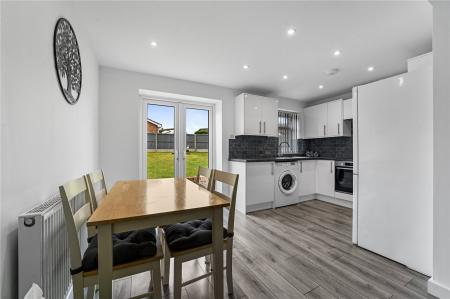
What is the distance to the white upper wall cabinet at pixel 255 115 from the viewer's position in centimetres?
354

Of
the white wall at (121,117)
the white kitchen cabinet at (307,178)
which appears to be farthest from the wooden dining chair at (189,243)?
the white kitchen cabinet at (307,178)

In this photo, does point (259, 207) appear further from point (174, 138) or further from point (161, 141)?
point (161, 141)

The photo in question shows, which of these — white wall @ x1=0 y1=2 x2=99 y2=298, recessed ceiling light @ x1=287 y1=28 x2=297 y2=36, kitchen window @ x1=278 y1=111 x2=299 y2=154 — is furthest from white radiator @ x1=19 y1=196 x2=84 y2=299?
kitchen window @ x1=278 y1=111 x2=299 y2=154

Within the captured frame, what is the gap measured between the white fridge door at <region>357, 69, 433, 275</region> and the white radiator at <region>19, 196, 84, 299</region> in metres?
2.72

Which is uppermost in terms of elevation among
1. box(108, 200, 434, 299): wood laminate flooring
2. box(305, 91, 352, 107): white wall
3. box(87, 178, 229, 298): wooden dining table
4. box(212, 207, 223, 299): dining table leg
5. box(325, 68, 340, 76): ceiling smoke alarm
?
box(325, 68, 340, 76): ceiling smoke alarm

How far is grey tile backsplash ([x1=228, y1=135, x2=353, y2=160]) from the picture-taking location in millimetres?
3867

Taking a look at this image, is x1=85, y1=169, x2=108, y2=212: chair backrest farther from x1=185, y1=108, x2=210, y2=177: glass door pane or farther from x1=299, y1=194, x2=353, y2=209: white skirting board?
x1=299, y1=194, x2=353, y2=209: white skirting board

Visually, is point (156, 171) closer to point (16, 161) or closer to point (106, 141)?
point (106, 141)

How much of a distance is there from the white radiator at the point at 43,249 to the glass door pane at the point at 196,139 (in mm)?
2431

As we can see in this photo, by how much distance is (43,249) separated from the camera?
0.88 meters

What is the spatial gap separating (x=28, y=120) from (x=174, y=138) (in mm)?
2447

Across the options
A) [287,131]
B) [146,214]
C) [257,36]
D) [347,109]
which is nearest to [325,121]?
[347,109]
